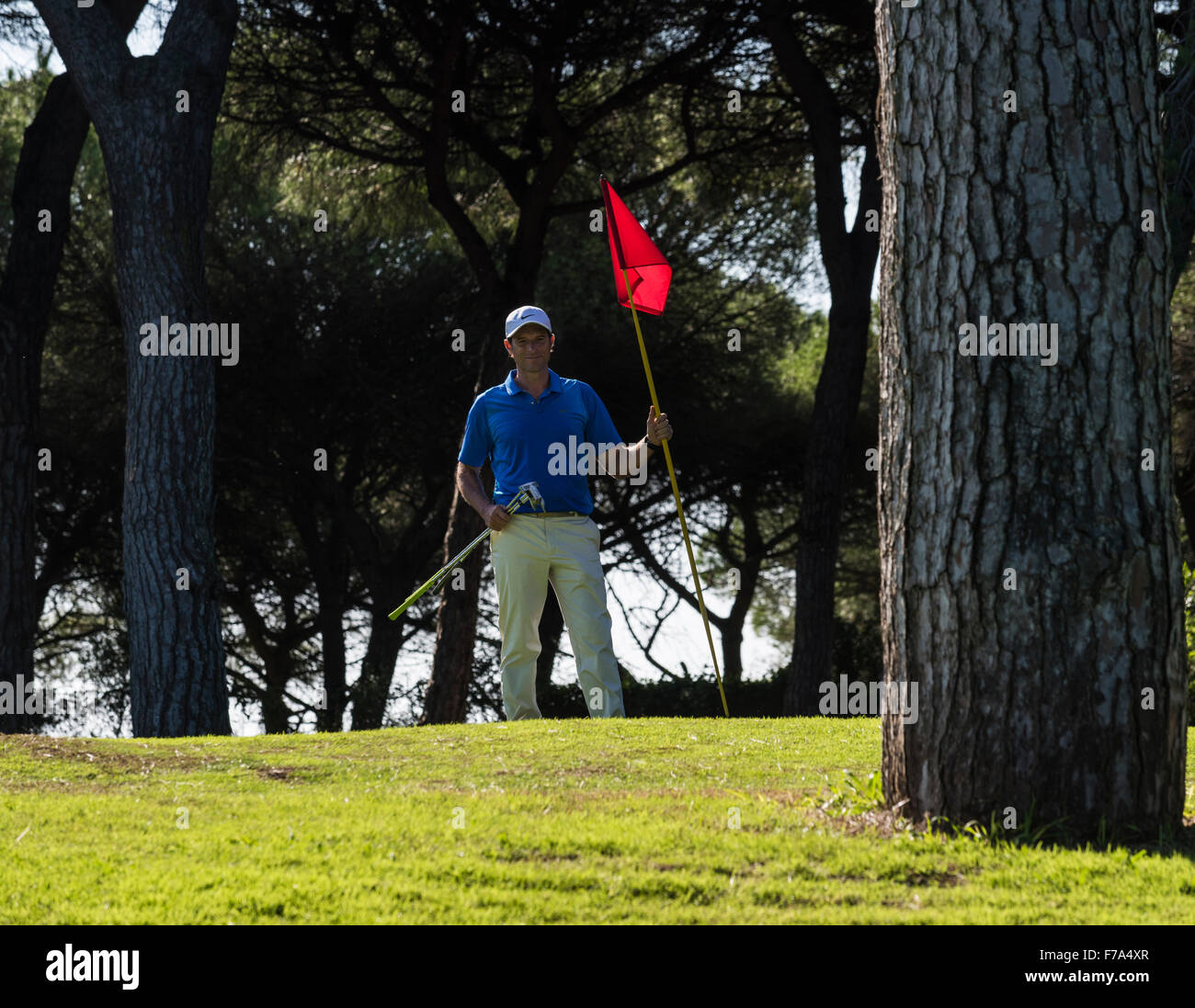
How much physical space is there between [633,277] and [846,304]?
527cm

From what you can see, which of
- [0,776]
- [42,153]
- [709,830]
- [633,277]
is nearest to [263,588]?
[42,153]

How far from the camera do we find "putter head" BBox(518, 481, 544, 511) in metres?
6.86

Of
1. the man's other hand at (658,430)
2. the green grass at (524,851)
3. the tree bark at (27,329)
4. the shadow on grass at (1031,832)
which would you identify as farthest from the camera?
the tree bark at (27,329)

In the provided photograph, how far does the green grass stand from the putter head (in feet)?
5.25

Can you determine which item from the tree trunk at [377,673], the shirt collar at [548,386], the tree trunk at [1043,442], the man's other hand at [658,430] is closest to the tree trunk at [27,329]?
the tree trunk at [377,673]

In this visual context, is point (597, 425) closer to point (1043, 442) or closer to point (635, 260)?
point (635, 260)

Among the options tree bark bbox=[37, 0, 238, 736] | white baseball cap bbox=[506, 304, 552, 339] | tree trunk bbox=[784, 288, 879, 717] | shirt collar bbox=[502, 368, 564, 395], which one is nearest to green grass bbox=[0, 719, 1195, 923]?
shirt collar bbox=[502, 368, 564, 395]

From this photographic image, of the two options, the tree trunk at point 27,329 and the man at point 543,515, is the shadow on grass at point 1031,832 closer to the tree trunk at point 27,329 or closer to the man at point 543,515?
the man at point 543,515

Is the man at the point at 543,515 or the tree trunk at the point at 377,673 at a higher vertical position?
the man at the point at 543,515

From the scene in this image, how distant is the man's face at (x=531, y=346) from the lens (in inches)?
272

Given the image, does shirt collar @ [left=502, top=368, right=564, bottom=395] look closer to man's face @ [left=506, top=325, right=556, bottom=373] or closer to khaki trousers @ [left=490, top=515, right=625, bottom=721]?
man's face @ [left=506, top=325, right=556, bottom=373]

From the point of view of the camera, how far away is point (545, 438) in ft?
22.7

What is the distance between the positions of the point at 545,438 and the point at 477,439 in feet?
1.44

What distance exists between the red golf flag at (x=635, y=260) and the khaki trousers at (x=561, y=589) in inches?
51.2
